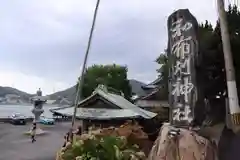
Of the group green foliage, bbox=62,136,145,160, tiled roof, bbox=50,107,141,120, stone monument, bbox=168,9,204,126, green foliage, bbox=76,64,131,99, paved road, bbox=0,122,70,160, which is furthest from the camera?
green foliage, bbox=76,64,131,99

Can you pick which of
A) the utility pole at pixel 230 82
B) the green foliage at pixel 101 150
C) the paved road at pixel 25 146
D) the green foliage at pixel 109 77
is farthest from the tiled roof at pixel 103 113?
the green foliage at pixel 109 77

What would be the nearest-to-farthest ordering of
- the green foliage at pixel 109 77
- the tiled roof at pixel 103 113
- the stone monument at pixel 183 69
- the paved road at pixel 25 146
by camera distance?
the stone monument at pixel 183 69 → the tiled roof at pixel 103 113 → the paved road at pixel 25 146 → the green foliage at pixel 109 77

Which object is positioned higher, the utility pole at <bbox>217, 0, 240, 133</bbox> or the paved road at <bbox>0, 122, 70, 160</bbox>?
the utility pole at <bbox>217, 0, 240, 133</bbox>

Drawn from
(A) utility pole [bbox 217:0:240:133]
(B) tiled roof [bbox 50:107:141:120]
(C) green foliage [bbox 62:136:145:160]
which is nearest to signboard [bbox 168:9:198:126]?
(A) utility pole [bbox 217:0:240:133]

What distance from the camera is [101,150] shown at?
529cm

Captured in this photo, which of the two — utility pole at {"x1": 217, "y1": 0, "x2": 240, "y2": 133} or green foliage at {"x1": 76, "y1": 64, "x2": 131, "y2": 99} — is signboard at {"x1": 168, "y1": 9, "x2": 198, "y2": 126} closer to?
utility pole at {"x1": 217, "y1": 0, "x2": 240, "y2": 133}

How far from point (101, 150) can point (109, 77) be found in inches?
1147

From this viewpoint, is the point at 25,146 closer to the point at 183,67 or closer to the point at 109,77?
the point at 109,77

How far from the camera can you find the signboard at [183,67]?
559 cm

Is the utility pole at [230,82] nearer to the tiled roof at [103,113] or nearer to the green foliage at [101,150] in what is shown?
the green foliage at [101,150]

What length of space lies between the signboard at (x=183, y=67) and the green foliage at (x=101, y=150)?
3.11 ft

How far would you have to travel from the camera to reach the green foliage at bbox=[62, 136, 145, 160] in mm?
5195

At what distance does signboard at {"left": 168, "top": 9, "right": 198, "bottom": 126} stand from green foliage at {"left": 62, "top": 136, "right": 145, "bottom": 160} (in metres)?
0.95

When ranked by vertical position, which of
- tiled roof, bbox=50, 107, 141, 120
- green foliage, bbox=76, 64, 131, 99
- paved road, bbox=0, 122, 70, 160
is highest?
green foliage, bbox=76, 64, 131, 99
